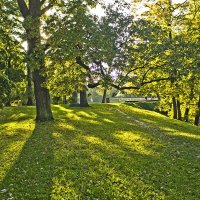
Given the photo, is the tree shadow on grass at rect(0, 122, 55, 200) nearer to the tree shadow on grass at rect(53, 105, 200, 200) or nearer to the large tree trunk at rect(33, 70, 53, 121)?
the tree shadow on grass at rect(53, 105, 200, 200)

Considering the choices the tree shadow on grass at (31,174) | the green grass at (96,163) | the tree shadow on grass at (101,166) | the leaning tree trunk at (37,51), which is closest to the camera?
the tree shadow on grass at (31,174)

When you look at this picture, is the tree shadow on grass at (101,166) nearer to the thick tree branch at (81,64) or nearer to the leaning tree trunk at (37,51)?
the leaning tree trunk at (37,51)

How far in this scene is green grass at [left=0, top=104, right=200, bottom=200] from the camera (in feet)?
37.9

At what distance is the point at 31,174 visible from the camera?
1326cm

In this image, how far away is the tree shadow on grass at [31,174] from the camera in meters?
11.3

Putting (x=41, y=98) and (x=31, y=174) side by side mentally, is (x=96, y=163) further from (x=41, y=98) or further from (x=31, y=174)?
(x=41, y=98)

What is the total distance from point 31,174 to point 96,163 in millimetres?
3376

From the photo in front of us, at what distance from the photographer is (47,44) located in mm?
24328

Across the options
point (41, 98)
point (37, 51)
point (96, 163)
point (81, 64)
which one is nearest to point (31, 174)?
point (96, 163)

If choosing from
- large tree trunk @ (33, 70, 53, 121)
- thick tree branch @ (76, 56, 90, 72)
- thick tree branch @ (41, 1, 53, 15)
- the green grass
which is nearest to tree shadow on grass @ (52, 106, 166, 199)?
the green grass

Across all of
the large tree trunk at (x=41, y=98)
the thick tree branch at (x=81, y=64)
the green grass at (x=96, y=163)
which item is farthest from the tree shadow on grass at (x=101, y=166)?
the thick tree branch at (x=81, y=64)

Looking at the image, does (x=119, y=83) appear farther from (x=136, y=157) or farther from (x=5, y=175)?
(x=5, y=175)

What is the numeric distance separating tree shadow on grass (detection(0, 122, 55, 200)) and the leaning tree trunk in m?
7.32

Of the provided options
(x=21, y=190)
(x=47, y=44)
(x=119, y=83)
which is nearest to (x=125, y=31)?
(x=119, y=83)
